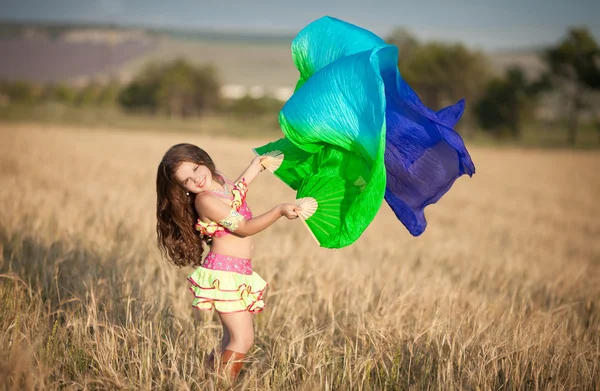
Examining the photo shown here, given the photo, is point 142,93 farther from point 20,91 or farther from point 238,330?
point 238,330

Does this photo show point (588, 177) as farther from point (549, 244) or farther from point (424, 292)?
point (424, 292)

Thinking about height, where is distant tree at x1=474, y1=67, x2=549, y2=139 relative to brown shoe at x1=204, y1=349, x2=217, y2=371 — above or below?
above

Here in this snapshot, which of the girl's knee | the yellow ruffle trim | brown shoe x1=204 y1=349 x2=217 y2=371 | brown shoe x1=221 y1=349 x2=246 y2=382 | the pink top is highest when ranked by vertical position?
the pink top

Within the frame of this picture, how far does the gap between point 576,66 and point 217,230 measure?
4870cm

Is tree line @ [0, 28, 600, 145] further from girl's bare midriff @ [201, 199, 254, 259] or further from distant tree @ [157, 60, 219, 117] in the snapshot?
girl's bare midriff @ [201, 199, 254, 259]

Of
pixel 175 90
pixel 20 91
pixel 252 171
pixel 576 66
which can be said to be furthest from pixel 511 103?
pixel 20 91

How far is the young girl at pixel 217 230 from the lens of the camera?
2.64 metres

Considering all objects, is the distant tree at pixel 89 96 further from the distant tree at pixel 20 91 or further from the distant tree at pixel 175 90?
the distant tree at pixel 175 90

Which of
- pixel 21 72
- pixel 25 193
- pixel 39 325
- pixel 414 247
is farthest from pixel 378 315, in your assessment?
pixel 21 72

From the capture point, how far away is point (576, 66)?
44.4 metres

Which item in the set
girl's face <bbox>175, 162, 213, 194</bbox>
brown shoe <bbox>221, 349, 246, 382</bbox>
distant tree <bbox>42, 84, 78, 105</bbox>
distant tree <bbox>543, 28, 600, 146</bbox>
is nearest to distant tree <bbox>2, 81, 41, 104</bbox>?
distant tree <bbox>42, 84, 78, 105</bbox>

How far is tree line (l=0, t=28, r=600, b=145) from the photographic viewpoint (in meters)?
44.3

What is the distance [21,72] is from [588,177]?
10732 cm

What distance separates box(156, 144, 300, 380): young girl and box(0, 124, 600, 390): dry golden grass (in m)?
0.27
